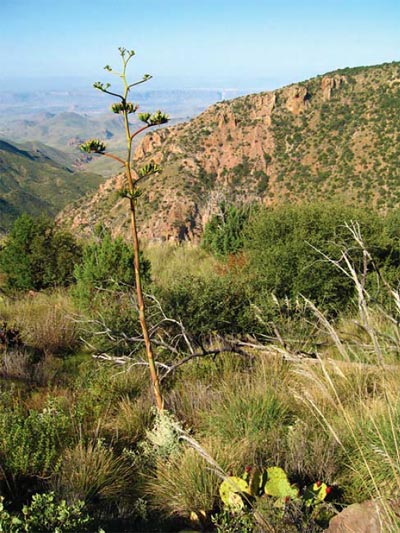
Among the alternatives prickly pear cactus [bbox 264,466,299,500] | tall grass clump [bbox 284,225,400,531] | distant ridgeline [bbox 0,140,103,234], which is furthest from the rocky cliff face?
distant ridgeline [bbox 0,140,103,234]

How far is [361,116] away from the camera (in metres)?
52.8

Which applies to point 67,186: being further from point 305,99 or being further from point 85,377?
point 85,377

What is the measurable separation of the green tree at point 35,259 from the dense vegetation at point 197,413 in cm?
139

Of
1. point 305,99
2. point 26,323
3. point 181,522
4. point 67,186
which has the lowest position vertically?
point 67,186

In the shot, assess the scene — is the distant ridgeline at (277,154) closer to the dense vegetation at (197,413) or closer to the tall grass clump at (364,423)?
the dense vegetation at (197,413)

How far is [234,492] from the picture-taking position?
8.42 feet

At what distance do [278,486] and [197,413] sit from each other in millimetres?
1182

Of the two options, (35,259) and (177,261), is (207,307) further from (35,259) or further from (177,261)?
(177,261)

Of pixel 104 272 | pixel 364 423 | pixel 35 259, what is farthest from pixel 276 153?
pixel 364 423

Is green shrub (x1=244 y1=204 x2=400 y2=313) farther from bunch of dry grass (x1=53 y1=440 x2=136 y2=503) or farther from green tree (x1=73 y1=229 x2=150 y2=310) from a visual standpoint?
Answer: bunch of dry grass (x1=53 y1=440 x2=136 y2=503)

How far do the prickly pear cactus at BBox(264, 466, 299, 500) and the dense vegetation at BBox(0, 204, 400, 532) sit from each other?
0.01 m

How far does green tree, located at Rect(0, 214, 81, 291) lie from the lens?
9039 millimetres

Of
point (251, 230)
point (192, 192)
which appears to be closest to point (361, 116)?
point (192, 192)

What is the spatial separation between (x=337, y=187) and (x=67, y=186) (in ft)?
345
